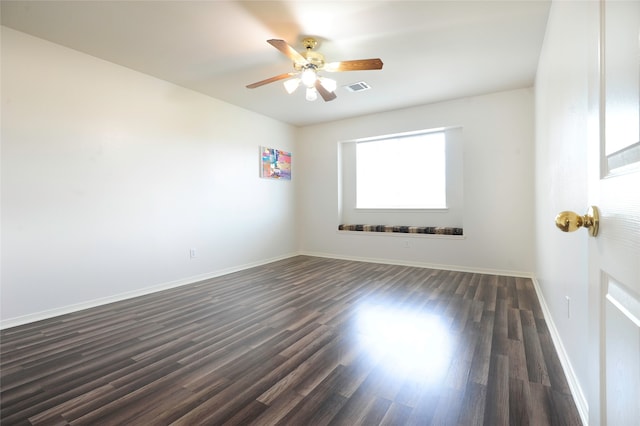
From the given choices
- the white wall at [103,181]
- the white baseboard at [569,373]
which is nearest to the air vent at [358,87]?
the white wall at [103,181]

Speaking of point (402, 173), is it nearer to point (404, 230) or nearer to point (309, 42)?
point (404, 230)

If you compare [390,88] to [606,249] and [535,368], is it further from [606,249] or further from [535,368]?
[606,249]

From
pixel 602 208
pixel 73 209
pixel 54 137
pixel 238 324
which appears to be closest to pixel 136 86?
pixel 54 137

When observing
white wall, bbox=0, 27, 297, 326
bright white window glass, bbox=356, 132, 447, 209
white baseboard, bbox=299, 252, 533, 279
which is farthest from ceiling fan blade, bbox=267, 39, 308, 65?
white baseboard, bbox=299, 252, 533, 279

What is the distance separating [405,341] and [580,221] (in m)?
1.79

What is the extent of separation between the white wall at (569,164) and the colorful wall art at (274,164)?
13.4ft

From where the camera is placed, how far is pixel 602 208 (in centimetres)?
63

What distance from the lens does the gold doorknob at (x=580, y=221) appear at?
2.18 ft

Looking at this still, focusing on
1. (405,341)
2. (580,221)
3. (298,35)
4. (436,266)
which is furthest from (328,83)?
(436,266)

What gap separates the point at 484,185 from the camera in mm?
4328

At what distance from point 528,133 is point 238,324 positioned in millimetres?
4462

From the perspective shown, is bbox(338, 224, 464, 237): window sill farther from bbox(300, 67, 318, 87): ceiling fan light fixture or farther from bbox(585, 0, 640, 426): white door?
bbox(585, 0, 640, 426): white door

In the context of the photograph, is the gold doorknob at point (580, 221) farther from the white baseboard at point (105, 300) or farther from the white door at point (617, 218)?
the white baseboard at point (105, 300)

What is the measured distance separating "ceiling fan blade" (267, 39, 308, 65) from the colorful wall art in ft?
8.51
